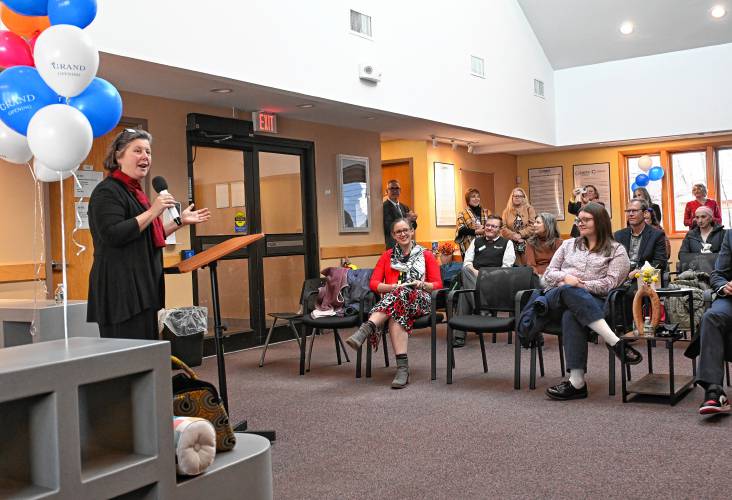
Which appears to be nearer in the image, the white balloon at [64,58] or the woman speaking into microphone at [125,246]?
the white balloon at [64,58]

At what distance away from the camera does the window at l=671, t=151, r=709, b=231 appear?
1234cm

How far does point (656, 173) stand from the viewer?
12.1 meters

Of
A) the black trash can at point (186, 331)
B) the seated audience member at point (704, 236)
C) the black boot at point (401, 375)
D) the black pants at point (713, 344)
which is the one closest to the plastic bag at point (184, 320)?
the black trash can at point (186, 331)

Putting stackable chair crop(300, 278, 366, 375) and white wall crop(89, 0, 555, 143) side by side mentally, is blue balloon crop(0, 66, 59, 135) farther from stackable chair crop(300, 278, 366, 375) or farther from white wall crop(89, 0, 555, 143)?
stackable chair crop(300, 278, 366, 375)

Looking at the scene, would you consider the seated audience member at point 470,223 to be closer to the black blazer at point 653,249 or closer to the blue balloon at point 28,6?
the black blazer at point 653,249

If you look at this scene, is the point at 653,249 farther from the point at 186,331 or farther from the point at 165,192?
the point at 165,192

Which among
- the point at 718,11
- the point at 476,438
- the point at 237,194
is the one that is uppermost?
the point at 718,11

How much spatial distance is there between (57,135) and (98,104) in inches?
21.3

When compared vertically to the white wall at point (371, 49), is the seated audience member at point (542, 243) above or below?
below

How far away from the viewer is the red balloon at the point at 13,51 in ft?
11.1

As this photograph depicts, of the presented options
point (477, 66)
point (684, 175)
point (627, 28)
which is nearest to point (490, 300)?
point (477, 66)

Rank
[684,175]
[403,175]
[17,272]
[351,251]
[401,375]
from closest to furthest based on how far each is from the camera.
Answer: [401,375] → [17,272] → [351,251] → [403,175] → [684,175]

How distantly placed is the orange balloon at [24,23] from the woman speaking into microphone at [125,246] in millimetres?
728

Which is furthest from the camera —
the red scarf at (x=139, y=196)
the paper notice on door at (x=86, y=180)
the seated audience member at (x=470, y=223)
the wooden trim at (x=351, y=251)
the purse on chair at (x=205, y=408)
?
the seated audience member at (x=470, y=223)
